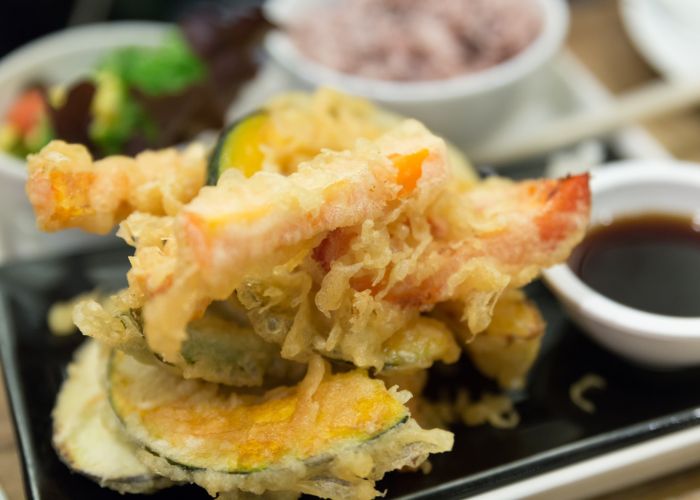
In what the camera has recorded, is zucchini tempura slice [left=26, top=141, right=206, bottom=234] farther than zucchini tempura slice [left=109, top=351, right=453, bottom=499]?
Yes

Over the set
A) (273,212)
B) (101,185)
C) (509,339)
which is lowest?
(509,339)

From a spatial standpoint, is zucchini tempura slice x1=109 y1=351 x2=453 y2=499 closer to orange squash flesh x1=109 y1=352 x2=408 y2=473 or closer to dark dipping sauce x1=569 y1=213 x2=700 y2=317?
orange squash flesh x1=109 y1=352 x2=408 y2=473

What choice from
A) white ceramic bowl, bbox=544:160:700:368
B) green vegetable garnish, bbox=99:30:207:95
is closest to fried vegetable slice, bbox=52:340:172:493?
white ceramic bowl, bbox=544:160:700:368

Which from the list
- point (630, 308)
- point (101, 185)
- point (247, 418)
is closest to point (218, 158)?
point (101, 185)

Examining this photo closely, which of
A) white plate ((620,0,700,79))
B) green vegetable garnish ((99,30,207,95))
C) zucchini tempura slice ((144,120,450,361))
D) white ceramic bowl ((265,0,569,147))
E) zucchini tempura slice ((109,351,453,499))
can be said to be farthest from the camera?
white plate ((620,0,700,79))

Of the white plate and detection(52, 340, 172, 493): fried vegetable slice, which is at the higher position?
the white plate

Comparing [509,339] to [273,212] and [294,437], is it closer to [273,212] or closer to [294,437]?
[294,437]

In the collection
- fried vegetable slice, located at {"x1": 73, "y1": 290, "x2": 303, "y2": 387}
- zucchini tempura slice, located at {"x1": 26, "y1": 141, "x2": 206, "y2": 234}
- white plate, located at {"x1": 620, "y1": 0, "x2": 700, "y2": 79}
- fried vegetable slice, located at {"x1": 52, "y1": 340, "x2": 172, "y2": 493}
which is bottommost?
fried vegetable slice, located at {"x1": 52, "y1": 340, "x2": 172, "y2": 493}
